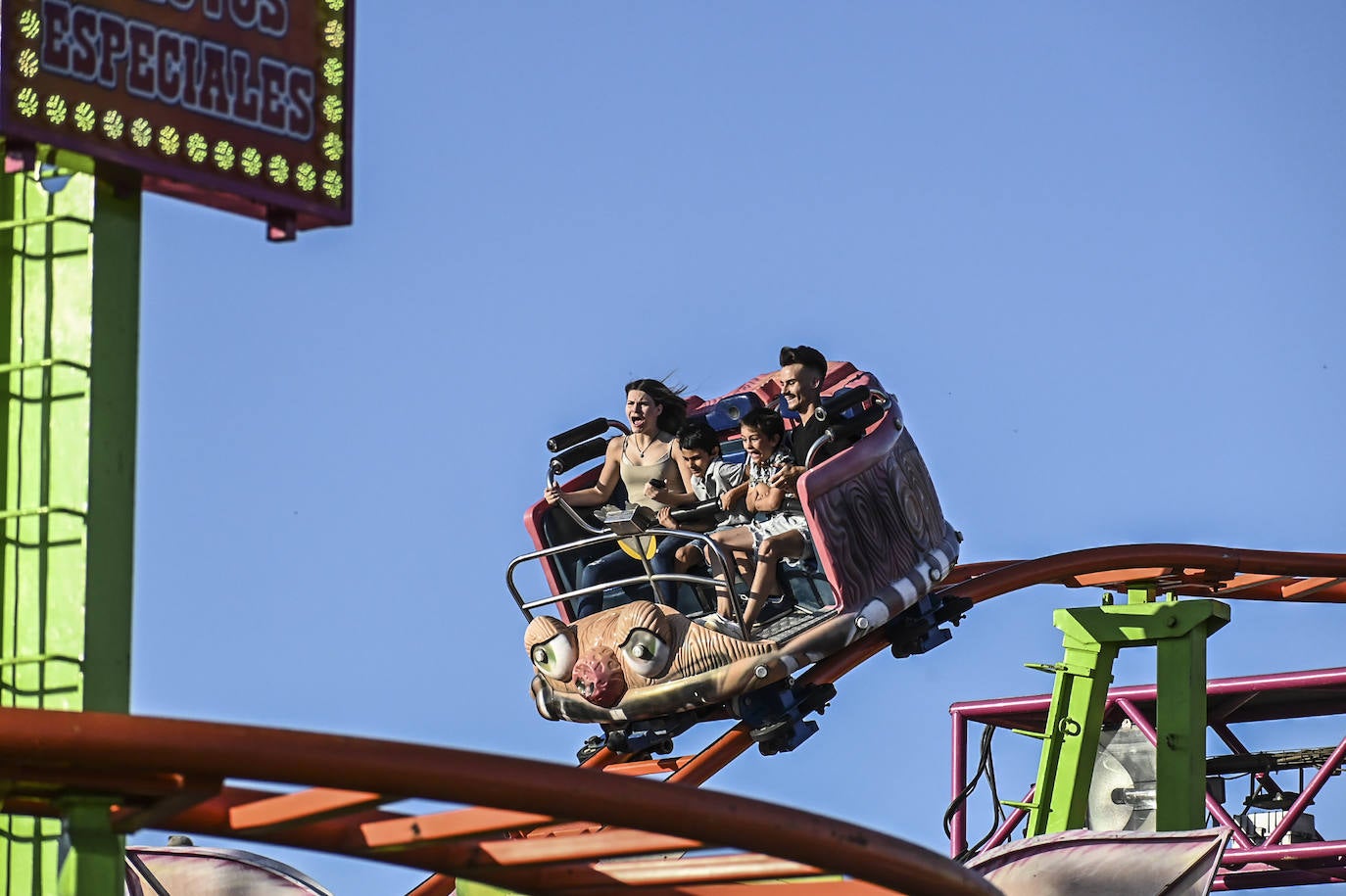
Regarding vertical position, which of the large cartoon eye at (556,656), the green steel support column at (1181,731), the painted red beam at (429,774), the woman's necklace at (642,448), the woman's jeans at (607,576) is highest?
the woman's necklace at (642,448)

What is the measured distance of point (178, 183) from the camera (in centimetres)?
444

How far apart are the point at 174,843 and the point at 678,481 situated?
2.14 meters

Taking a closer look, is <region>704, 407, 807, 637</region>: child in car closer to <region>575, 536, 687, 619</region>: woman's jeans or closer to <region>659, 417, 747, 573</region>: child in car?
<region>659, 417, 747, 573</region>: child in car

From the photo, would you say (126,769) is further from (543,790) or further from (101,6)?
Result: (101,6)

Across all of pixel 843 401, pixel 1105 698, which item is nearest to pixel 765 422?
pixel 843 401

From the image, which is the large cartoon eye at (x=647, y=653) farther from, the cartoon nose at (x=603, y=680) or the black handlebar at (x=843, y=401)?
the black handlebar at (x=843, y=401)

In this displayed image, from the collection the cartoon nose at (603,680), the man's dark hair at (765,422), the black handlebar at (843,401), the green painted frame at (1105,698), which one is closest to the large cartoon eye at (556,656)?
the cartoon nose at (603,680)

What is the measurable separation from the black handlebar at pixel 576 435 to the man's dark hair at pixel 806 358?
763 mm

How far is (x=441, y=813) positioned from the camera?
4355 mm

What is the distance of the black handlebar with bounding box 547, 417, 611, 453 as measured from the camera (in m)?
8.51

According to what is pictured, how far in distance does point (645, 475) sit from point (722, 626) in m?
0.97

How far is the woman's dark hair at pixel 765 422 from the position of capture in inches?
307

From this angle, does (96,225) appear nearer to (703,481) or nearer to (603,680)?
(603,680)

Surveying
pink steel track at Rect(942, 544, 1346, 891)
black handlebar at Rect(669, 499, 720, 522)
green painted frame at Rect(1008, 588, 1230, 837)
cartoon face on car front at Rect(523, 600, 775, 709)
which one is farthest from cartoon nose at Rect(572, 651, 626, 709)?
green painted frame at Rect(1008, 588, 1230, 837)
